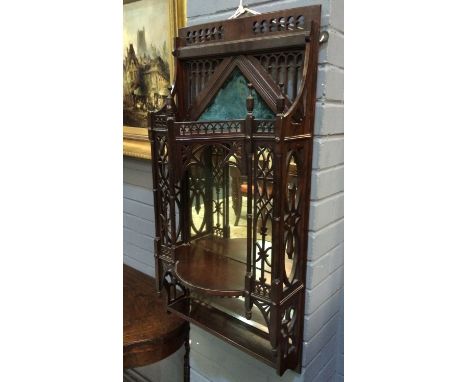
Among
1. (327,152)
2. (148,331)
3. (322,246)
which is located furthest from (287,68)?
(148,331)

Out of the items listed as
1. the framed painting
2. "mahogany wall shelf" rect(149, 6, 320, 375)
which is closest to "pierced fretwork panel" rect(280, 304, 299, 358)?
"mahogany wall shelf" rect(149, 6, 320, 375)

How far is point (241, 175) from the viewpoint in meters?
0.89

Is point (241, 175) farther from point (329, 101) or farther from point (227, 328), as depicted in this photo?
point (227, 328)

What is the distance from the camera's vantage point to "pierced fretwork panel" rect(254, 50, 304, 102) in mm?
852

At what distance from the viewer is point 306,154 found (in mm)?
868

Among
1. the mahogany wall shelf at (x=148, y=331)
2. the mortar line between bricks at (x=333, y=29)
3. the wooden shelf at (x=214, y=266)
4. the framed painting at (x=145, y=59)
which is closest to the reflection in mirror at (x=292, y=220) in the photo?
the wooden shelf at (x=214, y=266)

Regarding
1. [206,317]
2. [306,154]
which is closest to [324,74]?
[306,154]

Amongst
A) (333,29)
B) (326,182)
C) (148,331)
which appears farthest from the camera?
(148,331)

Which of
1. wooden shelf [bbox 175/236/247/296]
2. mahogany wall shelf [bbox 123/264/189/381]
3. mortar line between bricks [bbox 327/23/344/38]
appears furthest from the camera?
mahogany wall shelf [bbox 123/264/189/381]

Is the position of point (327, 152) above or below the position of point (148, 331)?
above

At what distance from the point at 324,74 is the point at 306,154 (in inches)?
7.1

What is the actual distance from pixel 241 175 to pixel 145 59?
933 mm

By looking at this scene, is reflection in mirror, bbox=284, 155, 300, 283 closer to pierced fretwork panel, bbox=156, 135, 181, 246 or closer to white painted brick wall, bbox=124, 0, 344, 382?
white painted brick wall, bbox=124, 0, 344, 382

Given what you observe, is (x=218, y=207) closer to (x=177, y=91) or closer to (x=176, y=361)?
(x=177, y=91)
